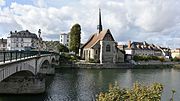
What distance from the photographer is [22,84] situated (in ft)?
124

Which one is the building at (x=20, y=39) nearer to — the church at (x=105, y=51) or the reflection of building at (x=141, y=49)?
the church at (x=105, y=51)

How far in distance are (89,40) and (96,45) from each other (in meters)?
15.1

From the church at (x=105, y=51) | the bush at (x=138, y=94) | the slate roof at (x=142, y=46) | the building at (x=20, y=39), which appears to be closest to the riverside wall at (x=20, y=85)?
the bush at (x=138, y=94)

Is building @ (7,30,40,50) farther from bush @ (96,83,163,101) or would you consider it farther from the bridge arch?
bush @ (96,83,163,101)

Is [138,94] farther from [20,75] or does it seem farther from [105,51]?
[105,51]

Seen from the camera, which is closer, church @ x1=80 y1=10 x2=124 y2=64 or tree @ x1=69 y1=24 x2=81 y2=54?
church @ x1=80 y1=10 x2=124 y2=64

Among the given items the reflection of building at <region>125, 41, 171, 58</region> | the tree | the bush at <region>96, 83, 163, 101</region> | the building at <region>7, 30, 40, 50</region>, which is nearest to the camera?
the bush at <region>96, 83, 163, 101</region>

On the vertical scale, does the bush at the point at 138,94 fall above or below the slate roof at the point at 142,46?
below

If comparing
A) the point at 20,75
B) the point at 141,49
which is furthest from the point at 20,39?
the point at 20,75

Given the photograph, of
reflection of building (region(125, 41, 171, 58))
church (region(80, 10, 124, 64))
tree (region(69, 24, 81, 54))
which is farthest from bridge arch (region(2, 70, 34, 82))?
reflection of building (region(125, 41, 171, 58))

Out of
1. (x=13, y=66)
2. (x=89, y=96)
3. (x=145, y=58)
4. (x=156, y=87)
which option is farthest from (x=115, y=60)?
(x=156, y=87)

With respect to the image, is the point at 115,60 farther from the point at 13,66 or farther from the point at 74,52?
the point at 13,66

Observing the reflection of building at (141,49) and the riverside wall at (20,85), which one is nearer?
the riverside wall at (20,85)

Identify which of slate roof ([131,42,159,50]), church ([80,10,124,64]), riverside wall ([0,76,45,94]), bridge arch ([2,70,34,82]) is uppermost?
slate roof ([131,42,159,50])
